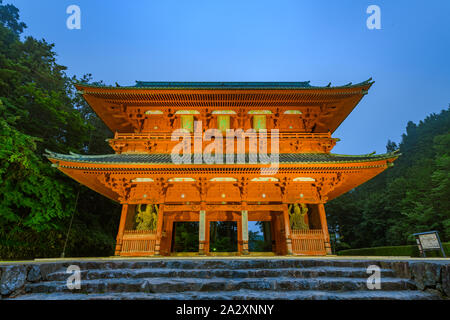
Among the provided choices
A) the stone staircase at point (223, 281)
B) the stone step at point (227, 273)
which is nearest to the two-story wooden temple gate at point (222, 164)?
the stone staircase at point (223, 281)

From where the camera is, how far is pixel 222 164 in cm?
1016

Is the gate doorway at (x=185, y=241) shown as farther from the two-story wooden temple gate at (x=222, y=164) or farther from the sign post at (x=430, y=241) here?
the sign post at (x=430, y=241)

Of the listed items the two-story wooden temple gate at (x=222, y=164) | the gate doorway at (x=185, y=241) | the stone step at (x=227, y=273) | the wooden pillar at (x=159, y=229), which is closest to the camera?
the stone step at (x=227, y=273)

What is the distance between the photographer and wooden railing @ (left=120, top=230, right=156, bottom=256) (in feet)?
34.6

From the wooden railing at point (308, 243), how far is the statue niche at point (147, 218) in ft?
23.9

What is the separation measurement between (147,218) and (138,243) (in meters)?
1.30

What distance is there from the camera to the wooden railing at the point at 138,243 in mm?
10547

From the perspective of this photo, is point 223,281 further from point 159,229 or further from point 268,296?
point 159,229

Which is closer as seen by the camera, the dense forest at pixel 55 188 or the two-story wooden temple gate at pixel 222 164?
the two-story wooden temple gate at pixel 222 164

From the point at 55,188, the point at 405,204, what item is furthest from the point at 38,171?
the point at 405,204

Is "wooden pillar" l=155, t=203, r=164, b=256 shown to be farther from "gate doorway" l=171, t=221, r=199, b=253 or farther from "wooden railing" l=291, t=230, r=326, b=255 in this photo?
"gate doorway" l=171, t=221, r=199, b=253

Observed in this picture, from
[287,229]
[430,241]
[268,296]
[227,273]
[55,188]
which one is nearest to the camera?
[268,296]

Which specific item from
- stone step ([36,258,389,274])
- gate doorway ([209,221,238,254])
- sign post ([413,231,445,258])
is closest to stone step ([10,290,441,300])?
stone step ([36,258,389,274])

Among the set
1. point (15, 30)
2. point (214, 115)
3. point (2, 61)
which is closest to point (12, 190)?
point (2, 61)
